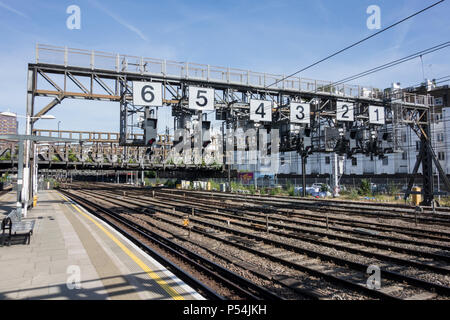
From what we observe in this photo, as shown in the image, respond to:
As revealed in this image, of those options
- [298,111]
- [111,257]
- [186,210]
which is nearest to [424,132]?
[298,111]

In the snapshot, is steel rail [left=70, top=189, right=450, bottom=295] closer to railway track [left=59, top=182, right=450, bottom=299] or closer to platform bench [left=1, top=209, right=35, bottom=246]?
railway track [left=59, top=182, right=450, bottom=299]

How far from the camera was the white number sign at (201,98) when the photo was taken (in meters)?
18.5

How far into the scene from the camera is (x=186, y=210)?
21.8m

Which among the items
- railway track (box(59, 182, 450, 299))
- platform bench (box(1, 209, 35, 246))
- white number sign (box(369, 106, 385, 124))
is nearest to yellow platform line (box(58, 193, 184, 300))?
railway track (box(59, 182, 450, 299))

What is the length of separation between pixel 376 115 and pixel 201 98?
1483 centimetres

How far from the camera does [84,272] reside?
24.1ft

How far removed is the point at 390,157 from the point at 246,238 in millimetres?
46257

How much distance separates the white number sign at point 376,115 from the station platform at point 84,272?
21256mm

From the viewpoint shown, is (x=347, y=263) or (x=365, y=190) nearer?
(x=347, y=263)

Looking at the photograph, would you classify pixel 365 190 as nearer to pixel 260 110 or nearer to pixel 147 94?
pixel 260 110

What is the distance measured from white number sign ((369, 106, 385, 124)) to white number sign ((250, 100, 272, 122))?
909 centimetres

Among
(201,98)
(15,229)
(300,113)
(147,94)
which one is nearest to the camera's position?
(15,229)

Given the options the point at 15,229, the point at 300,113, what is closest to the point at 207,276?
the point at 15,229

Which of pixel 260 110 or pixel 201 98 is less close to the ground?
pixel 201 98
